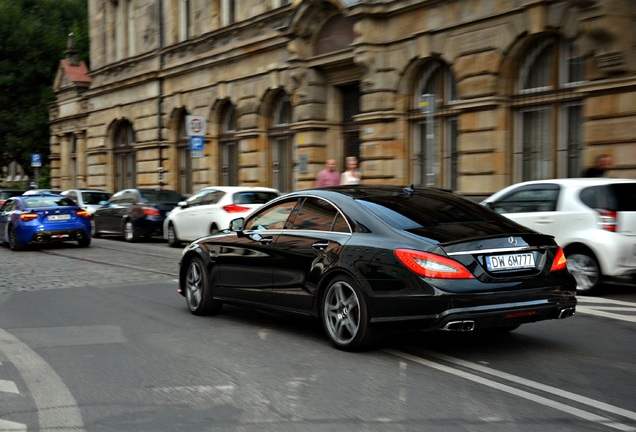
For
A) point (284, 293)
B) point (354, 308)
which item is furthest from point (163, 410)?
point (284, 293)

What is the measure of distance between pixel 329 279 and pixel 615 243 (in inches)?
196

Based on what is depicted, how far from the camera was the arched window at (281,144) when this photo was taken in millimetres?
27795

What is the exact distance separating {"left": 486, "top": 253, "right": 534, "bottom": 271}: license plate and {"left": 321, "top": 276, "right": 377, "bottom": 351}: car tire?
1.02 m

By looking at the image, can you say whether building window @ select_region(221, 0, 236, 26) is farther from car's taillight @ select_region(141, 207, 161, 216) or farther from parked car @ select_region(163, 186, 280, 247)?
parked car @ select_region(163, 186, 280, 247)

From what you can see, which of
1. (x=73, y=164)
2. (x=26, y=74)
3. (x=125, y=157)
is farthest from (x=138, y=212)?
(x=26, y=74)

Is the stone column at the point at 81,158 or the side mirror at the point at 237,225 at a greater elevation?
the stone column at the point at 81,158

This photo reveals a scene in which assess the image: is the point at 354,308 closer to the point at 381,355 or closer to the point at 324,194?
the point at 381,355

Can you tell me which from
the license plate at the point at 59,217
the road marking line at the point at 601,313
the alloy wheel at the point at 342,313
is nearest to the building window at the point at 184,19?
the license plate at the point at 59,217

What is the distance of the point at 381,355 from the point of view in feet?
22.5

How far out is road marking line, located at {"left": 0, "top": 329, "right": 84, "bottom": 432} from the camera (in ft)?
16.7

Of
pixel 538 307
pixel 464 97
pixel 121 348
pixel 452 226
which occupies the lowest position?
pixel 121 348

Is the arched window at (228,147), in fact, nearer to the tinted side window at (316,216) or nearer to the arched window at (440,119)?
the arched window at (440,119)

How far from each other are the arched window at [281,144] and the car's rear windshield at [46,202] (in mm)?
8742

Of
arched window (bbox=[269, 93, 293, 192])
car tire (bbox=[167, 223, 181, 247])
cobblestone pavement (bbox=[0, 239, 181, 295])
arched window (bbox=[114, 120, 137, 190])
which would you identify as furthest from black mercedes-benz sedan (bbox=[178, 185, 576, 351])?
arched window (bbox=[114, 120, 137, 190])
